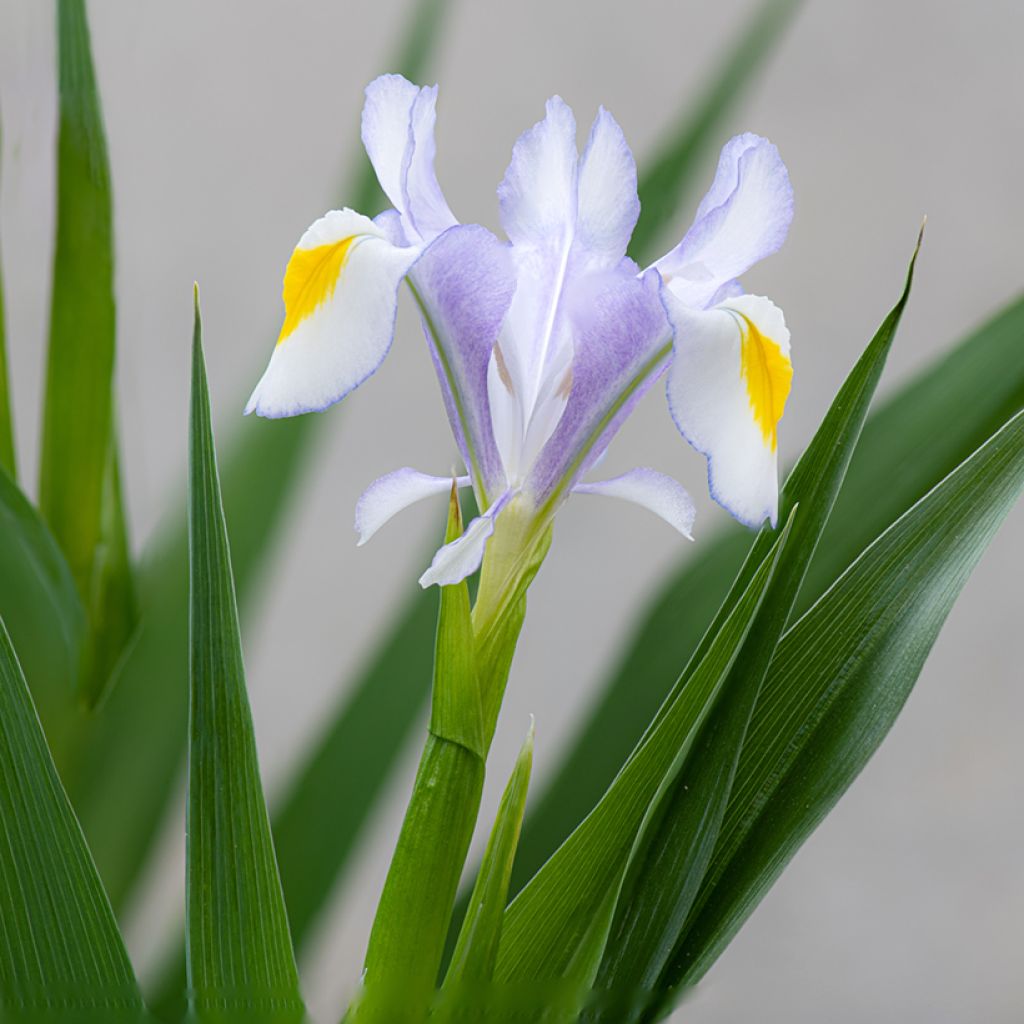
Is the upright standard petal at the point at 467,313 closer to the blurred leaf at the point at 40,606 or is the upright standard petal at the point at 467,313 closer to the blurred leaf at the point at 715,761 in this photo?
the blurred leaf at the point at 715,761

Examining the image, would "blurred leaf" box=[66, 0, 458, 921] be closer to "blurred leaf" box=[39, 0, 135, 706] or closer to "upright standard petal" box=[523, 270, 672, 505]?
"blurred leaf" box=[39, 0, 135, 706]

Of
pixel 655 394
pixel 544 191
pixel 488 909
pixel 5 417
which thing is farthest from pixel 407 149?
pixel 655 394

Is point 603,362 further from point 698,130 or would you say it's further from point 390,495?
point 698,130

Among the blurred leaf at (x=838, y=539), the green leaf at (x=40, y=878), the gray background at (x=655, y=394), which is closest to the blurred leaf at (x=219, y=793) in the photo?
the green leaf at (x=40, y=878)

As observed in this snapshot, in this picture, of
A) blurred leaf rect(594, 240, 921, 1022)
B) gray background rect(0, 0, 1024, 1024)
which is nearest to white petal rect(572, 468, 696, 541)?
blurred leaf rect(594, 240, 921, 1022)

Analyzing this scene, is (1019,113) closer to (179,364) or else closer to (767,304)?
(179,364)

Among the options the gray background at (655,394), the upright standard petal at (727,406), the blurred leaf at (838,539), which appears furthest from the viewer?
the gray background at (655,394)
